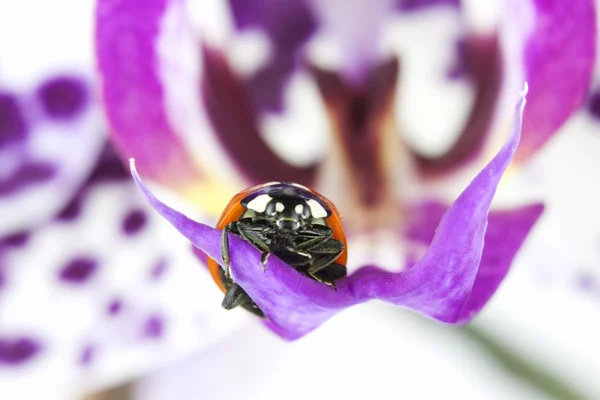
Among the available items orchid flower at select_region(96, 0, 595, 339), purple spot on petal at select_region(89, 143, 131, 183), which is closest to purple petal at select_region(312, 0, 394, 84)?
orchid flower at select_region(96, 0, 595, 339)

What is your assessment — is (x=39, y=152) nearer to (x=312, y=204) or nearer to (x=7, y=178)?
(x=7, y=178)

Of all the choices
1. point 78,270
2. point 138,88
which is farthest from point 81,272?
point 138,88

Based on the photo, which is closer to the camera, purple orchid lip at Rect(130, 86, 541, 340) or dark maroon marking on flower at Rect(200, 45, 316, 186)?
purple orchid lip at Rect(130, 86, 541, 340)

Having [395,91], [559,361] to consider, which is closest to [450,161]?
[395,91]

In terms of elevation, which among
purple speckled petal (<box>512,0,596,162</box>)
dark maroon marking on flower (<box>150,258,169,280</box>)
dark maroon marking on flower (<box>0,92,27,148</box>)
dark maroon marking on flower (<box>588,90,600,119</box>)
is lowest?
dark maroon marking on flower (<box>150,258,169,280</box>)

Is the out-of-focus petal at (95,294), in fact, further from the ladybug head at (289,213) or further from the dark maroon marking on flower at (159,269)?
the ladybug head at (289,213)

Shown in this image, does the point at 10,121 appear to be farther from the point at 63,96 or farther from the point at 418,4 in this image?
the point at 418,4

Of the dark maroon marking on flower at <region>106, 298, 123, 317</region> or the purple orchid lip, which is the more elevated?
the purple orchid lip

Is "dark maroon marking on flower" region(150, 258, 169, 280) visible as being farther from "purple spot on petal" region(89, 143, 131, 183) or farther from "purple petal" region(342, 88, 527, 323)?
"purple petal" region(342, 88, 527, 323)
